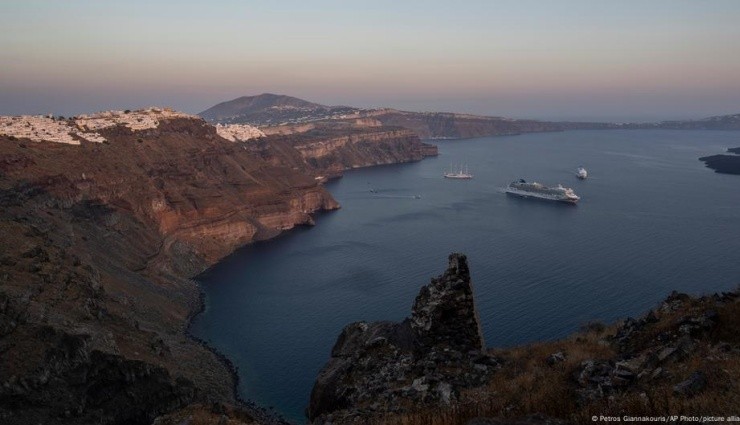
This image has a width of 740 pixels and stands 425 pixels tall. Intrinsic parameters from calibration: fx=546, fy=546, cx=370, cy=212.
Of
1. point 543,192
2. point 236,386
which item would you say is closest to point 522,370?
point 236,386

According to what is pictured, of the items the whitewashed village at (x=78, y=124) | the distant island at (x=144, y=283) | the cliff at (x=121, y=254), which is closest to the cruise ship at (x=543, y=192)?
the distant island at (x=144, y=283)

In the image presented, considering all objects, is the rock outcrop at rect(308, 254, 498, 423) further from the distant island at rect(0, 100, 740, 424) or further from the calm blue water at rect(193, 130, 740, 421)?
the calm blue water at rect(193, 130, 740, 421)

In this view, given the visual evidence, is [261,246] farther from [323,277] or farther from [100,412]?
[100,412]

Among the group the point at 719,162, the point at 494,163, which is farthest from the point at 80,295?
the point at 719,162

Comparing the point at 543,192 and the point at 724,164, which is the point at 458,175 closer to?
the point at 543,192

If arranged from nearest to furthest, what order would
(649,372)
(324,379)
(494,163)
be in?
1. (649,372)
2. (324,379)
3. (494,163)
